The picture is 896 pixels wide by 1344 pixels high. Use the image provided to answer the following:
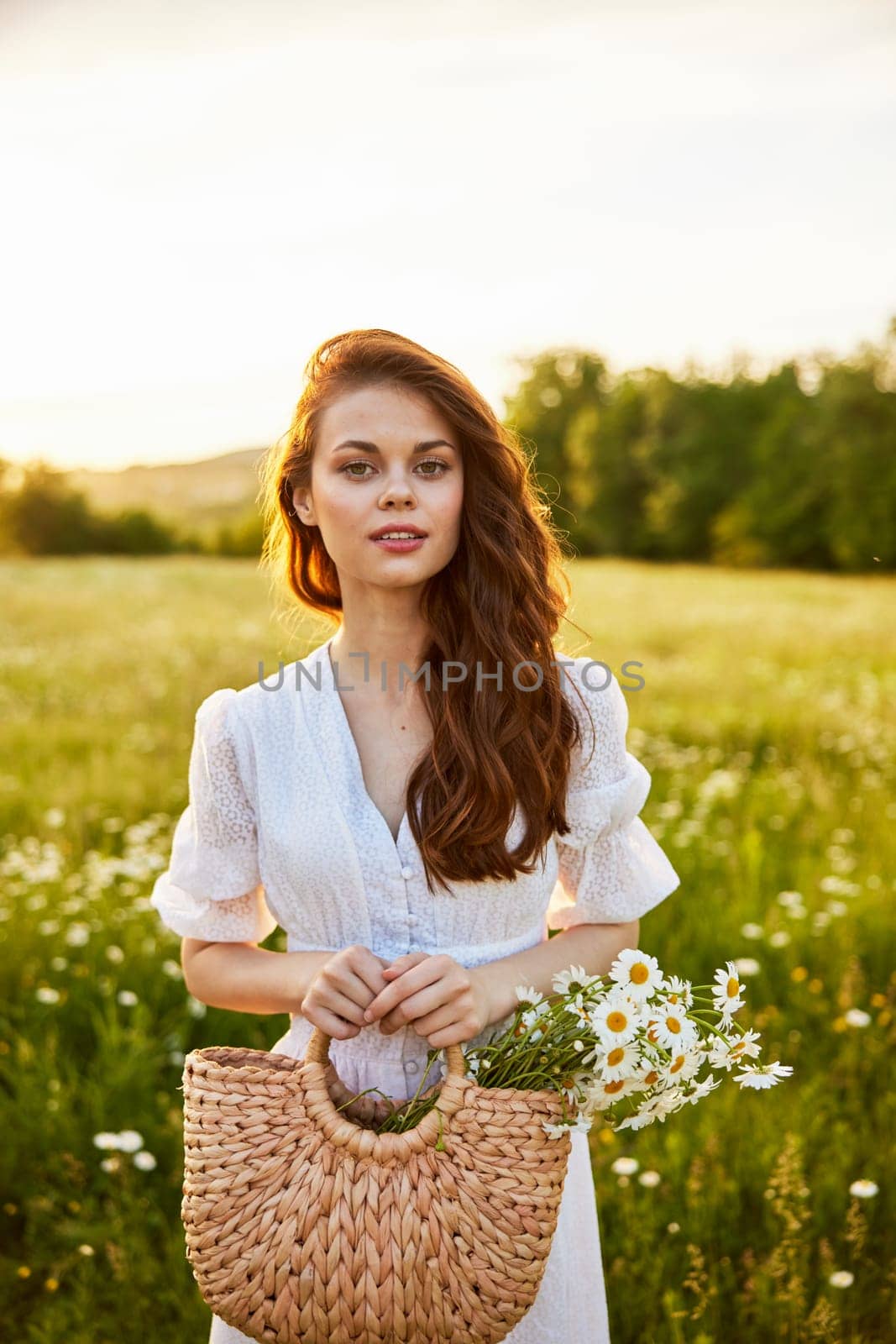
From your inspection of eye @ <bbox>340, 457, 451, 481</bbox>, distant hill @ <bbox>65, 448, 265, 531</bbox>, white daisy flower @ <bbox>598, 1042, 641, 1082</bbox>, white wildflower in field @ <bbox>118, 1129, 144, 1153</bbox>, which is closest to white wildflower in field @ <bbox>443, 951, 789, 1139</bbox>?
white daisy flower @ <bbox>598, 1042, 641, 1082</bbox>

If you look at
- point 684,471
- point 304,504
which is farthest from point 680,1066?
point 684,471

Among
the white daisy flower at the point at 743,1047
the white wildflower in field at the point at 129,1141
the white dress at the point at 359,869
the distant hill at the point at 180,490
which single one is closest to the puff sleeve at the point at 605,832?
the white dress at the point at 359,869

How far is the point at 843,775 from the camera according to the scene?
221 inches

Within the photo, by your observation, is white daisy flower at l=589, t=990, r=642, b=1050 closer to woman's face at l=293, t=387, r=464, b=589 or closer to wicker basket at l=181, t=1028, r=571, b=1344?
wicker basket at l=181, t=1028, r=571, b=1344

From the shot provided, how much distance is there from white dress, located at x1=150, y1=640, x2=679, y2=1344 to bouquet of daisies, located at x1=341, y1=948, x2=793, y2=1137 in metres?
0.27

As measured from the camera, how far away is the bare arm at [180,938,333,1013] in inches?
64.9

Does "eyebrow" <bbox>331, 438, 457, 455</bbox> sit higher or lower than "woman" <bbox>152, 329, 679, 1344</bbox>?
higher

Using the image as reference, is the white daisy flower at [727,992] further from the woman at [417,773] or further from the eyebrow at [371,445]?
the eyebrow at [371,445]

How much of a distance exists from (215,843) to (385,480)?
2.14 ft

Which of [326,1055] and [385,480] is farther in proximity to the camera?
[385,480]

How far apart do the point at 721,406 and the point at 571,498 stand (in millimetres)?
7160

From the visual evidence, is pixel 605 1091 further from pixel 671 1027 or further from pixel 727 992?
pixel 727 992

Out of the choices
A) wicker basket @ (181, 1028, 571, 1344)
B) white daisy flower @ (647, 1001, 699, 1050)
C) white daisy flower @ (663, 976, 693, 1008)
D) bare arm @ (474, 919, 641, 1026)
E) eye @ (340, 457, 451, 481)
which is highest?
eye @ (340, 457, 451, 481)

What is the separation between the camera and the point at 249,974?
1726mm
